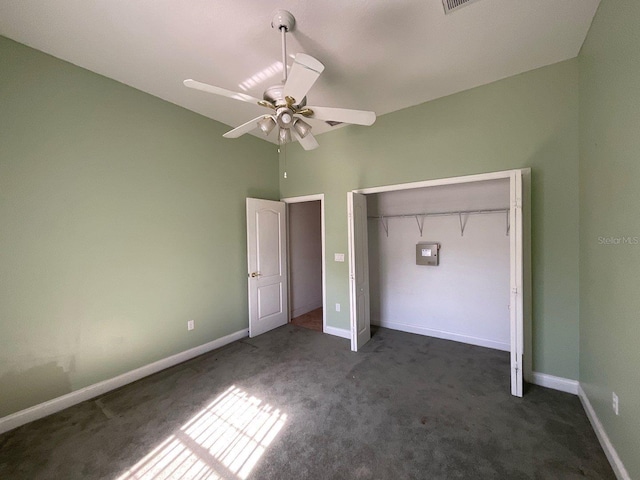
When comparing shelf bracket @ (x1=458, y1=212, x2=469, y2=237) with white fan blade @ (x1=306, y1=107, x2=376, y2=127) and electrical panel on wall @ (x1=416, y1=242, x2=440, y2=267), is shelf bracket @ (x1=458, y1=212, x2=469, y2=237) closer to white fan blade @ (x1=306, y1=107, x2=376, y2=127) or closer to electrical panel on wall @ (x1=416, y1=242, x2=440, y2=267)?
electrical panel on wall @ (x1=416, y1=242, x2=440, y2=267)

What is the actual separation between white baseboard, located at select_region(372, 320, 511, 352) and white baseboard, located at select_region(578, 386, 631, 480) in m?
0.99

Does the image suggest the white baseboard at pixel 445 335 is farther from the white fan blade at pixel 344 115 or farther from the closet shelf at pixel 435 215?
the white fan blade at pixel 344 115

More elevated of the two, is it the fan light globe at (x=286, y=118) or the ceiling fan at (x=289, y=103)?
the ceiling fan at (x=289, y=103)

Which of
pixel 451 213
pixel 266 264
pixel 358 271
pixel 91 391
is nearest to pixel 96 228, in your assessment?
pixel 91 391

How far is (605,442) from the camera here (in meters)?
1.70

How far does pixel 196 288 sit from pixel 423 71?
3.51 m

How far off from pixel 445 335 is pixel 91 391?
409 cm

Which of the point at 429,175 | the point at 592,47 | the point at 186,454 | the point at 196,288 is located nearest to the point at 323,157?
the point at 429,175

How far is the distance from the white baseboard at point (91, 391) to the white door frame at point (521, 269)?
3.40 meters

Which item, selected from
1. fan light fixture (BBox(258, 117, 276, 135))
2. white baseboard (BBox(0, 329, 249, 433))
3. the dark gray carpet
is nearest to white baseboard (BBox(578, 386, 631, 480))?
the dark gray carpet

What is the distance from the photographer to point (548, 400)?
2.25m

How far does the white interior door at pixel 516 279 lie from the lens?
2227 millimetres

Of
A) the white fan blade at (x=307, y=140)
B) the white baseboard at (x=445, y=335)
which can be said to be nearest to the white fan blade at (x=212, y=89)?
the white fan blade at (x=307, y=140)

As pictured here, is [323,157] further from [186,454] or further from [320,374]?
[186,454]
